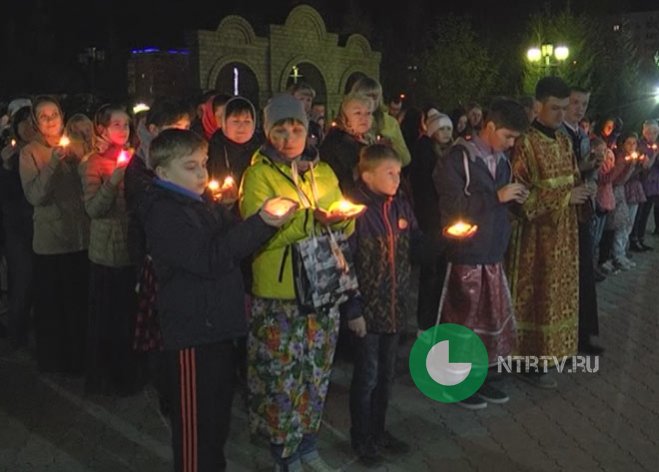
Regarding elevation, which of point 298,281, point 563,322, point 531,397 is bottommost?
point 531,397

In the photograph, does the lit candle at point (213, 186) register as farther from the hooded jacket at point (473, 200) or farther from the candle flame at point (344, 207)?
the hooded jacket at point (473, 200)

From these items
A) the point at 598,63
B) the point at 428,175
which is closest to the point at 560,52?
the point at 598,63

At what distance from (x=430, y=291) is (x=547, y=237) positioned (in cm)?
138

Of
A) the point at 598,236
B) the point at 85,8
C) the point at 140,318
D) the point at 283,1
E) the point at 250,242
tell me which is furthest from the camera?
the point at 85,8

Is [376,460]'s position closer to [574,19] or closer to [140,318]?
[140,318]

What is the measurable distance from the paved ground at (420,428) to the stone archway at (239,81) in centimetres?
1916

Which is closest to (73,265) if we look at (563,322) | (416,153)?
(416,153)

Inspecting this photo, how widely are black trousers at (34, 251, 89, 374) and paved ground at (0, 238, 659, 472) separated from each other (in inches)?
6.9

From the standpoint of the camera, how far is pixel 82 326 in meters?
6.14

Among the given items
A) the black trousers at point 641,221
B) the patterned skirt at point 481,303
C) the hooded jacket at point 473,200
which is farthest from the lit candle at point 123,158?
the black trousers at point 641,221

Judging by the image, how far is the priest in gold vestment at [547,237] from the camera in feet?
18.5

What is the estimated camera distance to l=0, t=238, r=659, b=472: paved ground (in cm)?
467

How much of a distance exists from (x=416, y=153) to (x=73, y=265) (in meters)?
3.24

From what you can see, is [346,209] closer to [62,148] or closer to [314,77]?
[62,148]
